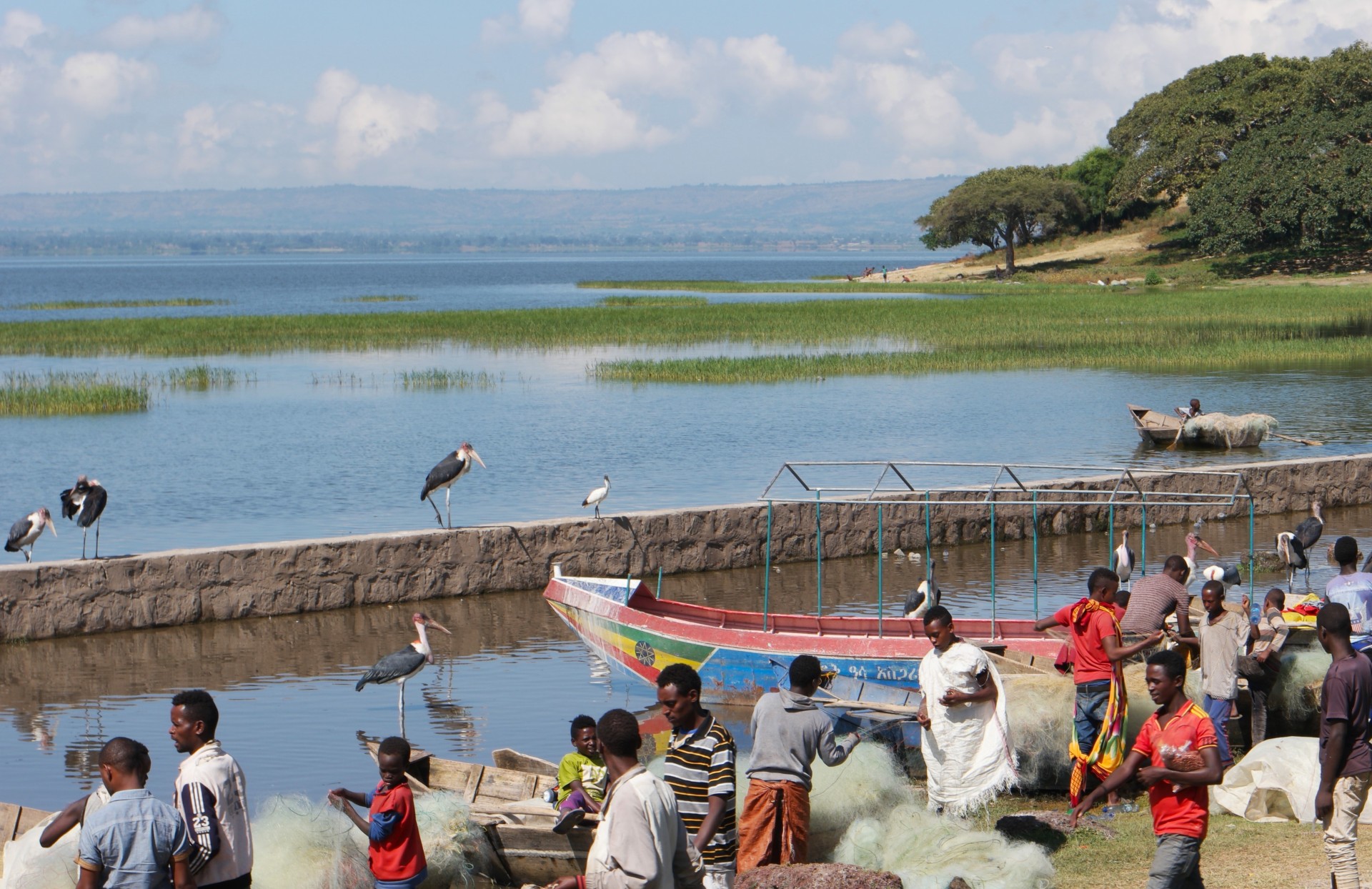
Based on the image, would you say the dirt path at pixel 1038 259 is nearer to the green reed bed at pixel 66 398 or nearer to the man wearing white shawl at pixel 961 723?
the green reed bed at pixel 66 398

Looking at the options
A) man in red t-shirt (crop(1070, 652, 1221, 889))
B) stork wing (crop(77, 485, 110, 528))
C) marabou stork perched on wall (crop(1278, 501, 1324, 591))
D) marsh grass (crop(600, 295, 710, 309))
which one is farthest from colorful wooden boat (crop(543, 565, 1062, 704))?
marsh grass (crop(600, 295, 710, 309))

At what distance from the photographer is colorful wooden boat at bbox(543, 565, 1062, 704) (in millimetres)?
13219

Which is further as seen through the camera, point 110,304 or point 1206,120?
point 110,304

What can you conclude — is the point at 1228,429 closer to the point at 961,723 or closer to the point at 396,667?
the point at 396,667

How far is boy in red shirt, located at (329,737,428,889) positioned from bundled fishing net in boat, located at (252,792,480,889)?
2.83 ft

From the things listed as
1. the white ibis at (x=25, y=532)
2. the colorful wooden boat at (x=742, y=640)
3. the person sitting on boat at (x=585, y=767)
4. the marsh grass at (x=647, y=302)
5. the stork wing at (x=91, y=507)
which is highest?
the marsh grass at (x=647, y=302)

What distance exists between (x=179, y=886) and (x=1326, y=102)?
291ft

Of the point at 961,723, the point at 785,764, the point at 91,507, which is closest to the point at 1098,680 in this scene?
the point at 961,723

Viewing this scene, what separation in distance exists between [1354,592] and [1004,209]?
307 feet

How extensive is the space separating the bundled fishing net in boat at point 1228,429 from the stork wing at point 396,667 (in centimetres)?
2195

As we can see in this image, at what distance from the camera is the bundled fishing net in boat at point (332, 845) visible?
8.36 metres

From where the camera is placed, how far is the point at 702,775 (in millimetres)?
6895

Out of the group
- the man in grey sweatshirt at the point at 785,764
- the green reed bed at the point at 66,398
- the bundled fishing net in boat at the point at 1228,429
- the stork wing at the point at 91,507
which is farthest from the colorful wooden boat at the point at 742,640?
the green reed bed at the point at 66,398

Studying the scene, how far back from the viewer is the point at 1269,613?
12664 millimetres
